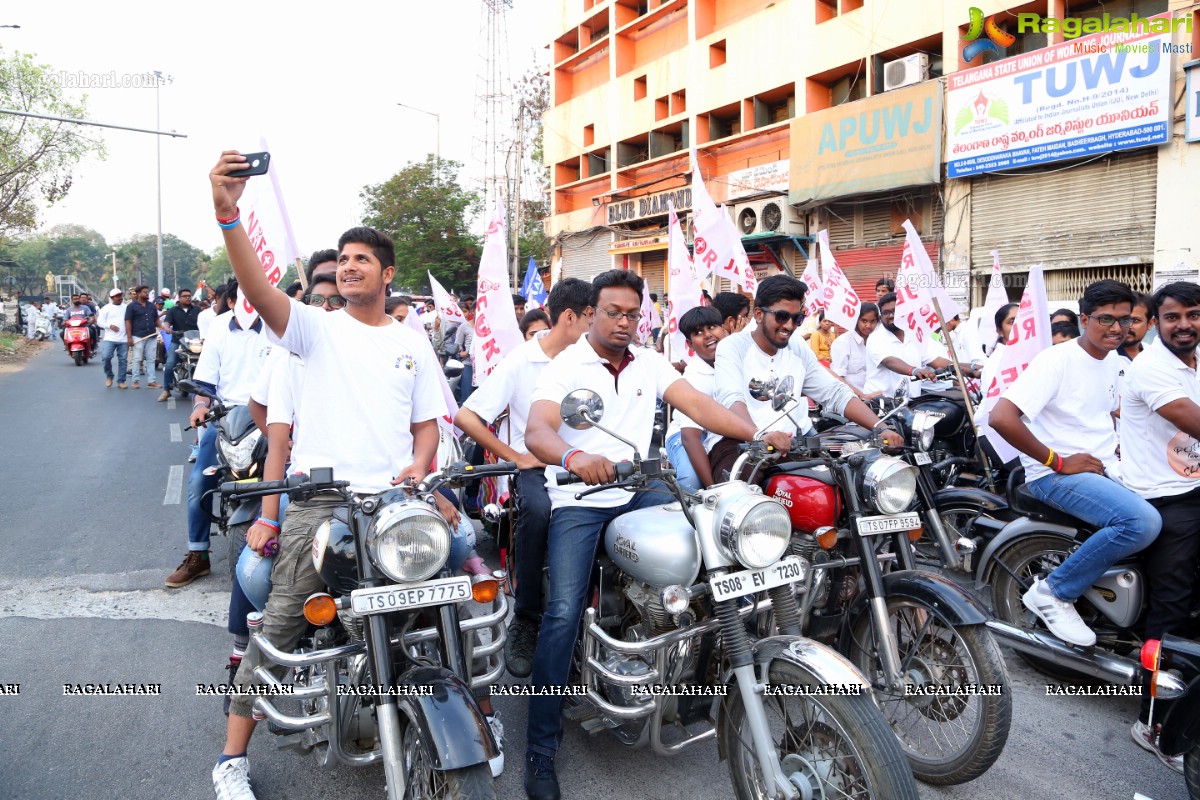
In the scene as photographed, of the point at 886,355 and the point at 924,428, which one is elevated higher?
the point at 886,355

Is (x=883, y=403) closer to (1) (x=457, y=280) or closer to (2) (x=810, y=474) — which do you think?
(2) (x=810, y=474)

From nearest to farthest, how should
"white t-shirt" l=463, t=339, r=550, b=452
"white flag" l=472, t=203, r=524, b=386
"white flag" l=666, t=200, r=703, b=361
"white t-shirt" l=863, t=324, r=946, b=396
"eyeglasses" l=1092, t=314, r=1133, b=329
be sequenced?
"eyeglasses" l=1092, t=314, r=1133, b=329 → "white t-shirt" l=463, t=339, r=550, b=452 → "white flag" l=472, t=203, r=524, b=386 → "white t-shirt" l=863, t=324, r=946, b=396 → "white flag" l=666, t=200, r=703, b=361

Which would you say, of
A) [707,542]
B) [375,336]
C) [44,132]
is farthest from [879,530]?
Answer: [44,132]

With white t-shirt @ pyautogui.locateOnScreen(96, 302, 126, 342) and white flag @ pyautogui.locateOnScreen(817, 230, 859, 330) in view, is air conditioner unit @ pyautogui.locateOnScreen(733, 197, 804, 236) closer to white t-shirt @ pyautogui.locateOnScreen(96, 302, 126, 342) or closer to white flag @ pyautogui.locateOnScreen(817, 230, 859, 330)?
white flag @ pyautogui.locateOnScreen(817, 230, 859, 330)

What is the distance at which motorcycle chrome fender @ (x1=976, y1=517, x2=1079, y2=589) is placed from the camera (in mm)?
3949

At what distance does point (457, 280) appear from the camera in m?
36.7

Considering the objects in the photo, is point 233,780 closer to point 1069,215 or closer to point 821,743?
point 821,743

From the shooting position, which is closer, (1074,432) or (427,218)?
(1074,432)

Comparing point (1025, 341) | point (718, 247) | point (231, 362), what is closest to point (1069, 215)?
point (718, 247)

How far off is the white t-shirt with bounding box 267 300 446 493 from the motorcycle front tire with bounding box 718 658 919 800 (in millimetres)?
1471

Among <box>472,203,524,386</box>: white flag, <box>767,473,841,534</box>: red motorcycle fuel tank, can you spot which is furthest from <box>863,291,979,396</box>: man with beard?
<box>767,473,841,534</box>: red motorcycle fuel tank

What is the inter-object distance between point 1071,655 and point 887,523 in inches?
51.6

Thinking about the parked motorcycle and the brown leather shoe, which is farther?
the brown leather shoe

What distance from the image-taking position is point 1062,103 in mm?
14555
